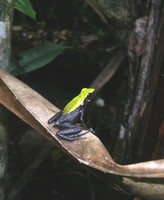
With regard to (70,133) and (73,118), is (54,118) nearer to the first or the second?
(70,133)

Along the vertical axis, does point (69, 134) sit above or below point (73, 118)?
above

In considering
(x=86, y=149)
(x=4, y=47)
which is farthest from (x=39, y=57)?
(x=86, y=149)

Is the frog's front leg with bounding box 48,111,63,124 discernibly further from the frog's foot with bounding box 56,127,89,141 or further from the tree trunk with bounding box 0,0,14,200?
the tree trunk with bounding box 0,0,14,200

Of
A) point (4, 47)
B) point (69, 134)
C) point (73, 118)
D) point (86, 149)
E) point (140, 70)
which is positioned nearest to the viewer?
point (86, 149)

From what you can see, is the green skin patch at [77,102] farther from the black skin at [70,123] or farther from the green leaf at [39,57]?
the green leaf at [39,57]

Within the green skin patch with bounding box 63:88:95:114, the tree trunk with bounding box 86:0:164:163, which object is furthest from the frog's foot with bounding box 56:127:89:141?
the tree trunk with bounding box 86:0:164:163

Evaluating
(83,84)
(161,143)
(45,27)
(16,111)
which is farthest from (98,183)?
(16,111)

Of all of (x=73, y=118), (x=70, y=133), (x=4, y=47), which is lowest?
(x=73, y=118)

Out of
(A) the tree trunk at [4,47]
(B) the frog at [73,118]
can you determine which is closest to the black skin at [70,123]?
(B) the frog at [73,118]
